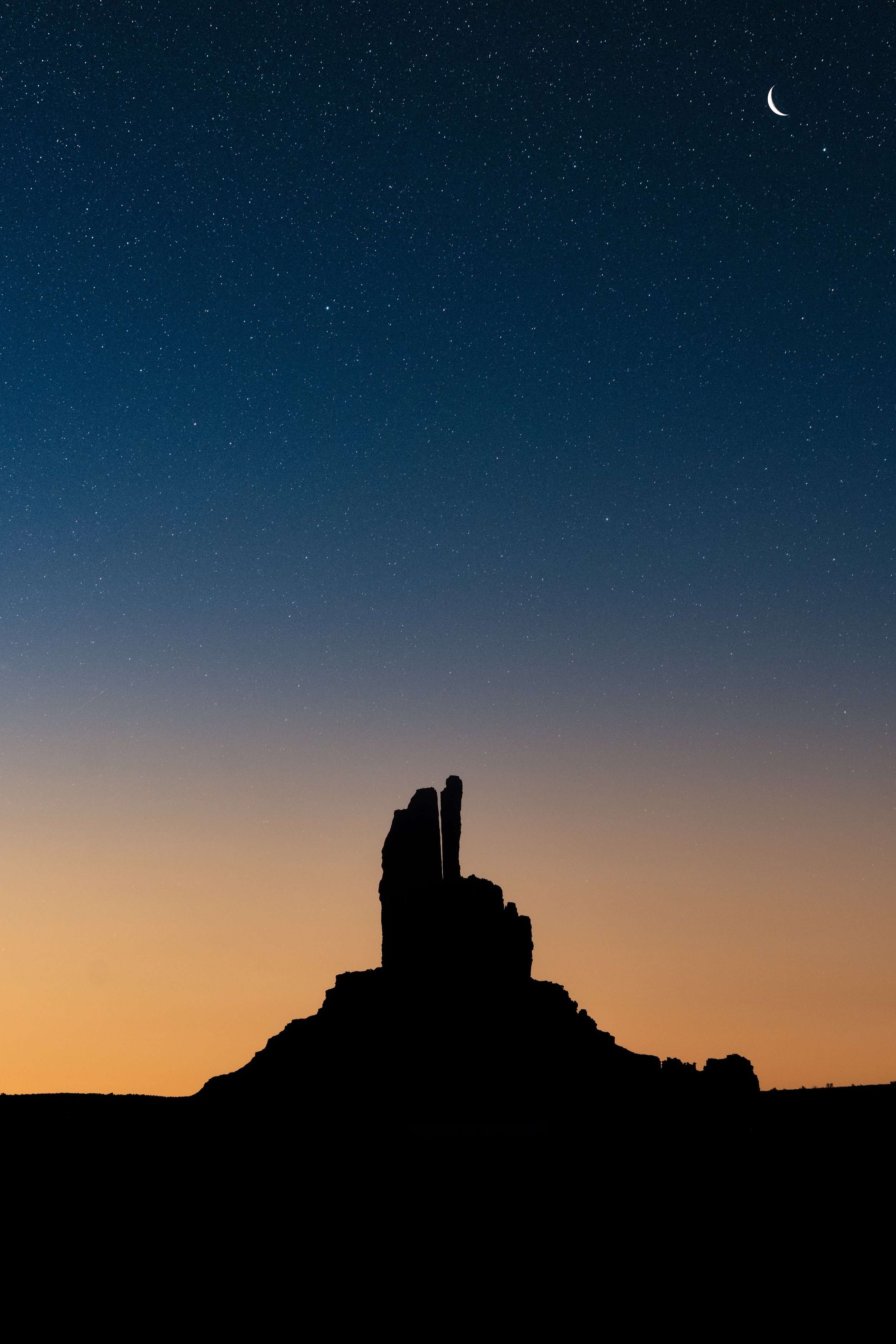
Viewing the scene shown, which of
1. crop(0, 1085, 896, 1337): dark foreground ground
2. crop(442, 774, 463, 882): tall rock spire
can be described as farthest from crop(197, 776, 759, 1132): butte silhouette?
crop(0, 1085, 896, 1337): dark foreground ground

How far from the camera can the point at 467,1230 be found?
40719mm

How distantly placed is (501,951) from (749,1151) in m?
37.2

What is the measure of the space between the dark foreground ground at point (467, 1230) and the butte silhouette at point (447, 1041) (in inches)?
537

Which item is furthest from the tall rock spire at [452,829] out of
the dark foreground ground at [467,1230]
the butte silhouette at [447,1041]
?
the dark foreground ground at [467,1230]

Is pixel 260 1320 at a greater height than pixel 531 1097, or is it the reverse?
pixel 531 1097

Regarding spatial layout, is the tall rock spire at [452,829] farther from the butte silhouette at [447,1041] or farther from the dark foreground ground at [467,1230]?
the dark foreground ground at [467,1230]

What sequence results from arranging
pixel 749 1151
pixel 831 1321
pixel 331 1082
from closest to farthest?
pixel 831 1321
pixel 749 1151
pixel 331 1082

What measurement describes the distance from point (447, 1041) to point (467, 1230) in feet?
150

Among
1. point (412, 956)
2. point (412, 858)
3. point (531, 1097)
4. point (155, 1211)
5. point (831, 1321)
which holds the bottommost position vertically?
point (831, 1321)

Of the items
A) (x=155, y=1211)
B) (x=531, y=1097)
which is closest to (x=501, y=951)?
(x=531, y=1097)

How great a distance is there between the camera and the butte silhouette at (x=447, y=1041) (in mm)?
77938

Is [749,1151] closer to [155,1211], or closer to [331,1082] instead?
[155,1211]

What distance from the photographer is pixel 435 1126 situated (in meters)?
→ 69.9

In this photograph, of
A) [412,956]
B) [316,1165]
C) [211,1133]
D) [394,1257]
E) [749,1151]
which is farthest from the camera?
[412,956]
